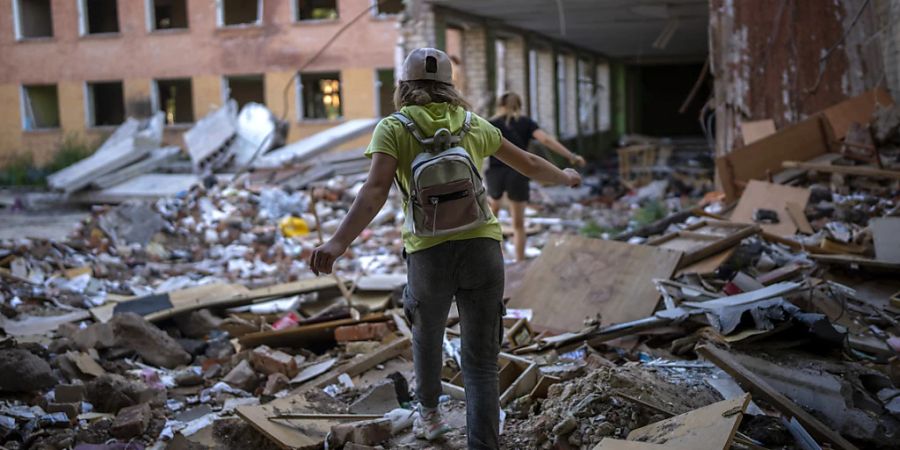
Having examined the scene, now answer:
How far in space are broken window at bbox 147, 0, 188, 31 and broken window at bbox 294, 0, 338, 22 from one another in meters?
5.01

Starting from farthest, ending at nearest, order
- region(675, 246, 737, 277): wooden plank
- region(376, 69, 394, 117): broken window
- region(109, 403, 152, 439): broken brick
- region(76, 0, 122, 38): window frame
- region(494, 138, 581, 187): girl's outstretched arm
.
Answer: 1. region(76, 0, 122, 38): window frame
2. region(376, 69, 394, 117): broken window
3. region(675, 246, 737, 277): wooden plank
4. region(109, 403, 152, 439): broken brick
5. region(494, 138, 581, 187): girl's outstretched arm

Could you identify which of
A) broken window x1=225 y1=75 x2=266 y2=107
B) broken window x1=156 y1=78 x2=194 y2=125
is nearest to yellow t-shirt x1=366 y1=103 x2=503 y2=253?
broken window x1=156 y1=78 x2=194 y2=125

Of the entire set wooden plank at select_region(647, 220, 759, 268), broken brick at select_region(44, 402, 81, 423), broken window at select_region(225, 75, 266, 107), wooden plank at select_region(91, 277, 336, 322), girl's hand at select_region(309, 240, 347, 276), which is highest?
broken window at select_region(225, 75, 266, 107)

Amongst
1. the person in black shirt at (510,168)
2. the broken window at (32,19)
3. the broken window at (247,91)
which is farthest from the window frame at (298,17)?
the person in black shirt at (510,168)

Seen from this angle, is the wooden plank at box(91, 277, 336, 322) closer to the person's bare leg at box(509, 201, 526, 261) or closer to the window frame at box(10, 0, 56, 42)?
the person's bare leg at box(509, 201, 526, 261)

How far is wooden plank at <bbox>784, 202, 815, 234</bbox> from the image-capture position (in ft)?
23.7

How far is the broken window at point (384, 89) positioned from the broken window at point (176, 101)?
24.5 feet

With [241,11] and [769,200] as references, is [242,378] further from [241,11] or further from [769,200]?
[241,11]

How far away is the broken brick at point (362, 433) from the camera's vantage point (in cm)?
387

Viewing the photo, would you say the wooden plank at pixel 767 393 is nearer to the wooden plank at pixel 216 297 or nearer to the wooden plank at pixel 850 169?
the wooden plank at pixel 216 297

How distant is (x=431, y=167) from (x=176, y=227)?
10.8m

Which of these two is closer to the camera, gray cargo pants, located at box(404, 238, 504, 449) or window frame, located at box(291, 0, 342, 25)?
gray cargo pants, located at box(404, 238, 504, 449)

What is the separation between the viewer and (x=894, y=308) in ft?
17.3

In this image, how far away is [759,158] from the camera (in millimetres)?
8781
